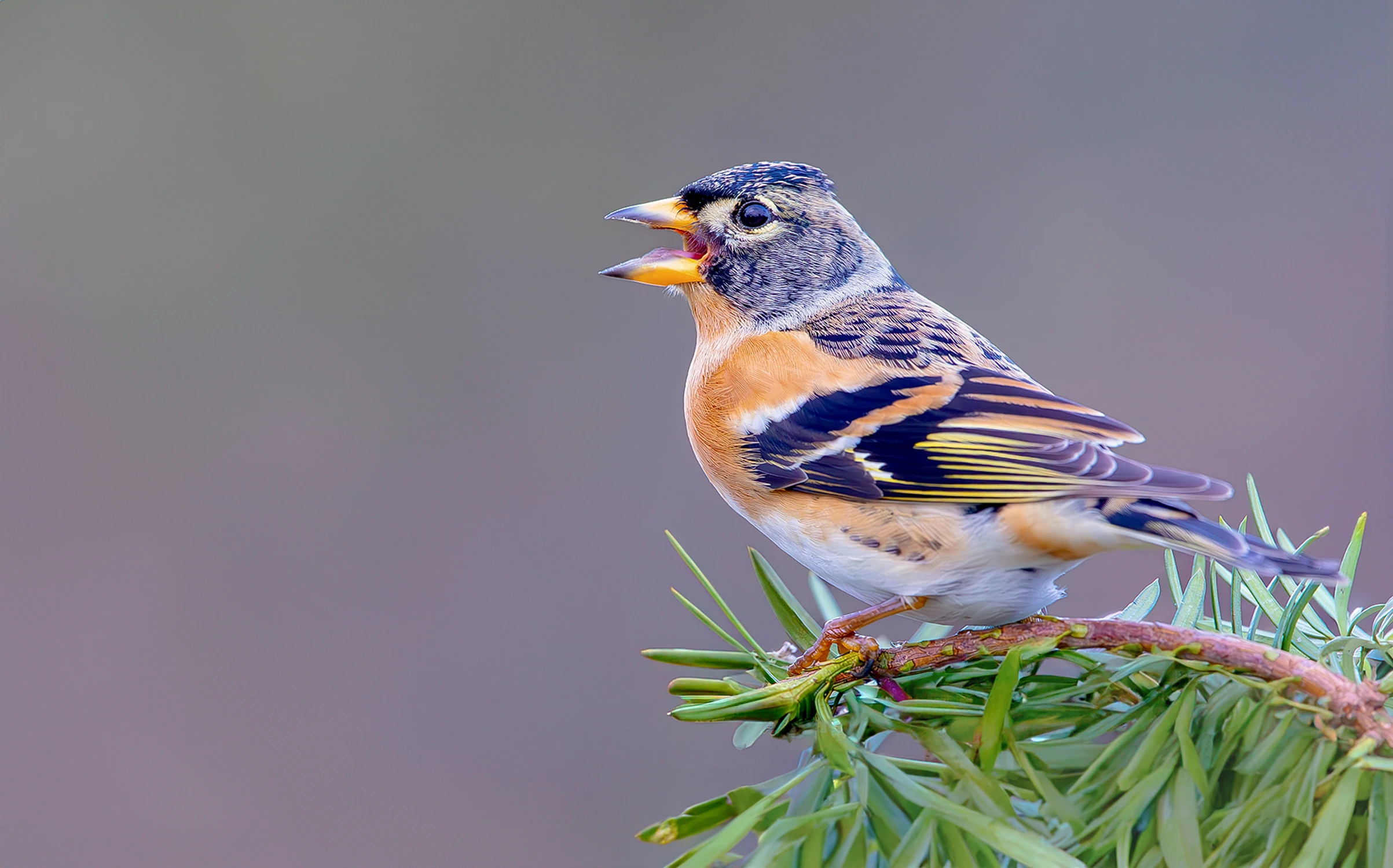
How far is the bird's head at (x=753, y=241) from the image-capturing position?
1327 millimetres

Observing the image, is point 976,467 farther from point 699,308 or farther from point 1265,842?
point 699,308

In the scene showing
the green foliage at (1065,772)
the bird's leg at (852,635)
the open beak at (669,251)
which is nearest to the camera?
the green foliage at (1065,772)

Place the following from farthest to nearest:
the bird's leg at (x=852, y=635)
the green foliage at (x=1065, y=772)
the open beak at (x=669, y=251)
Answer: the open beak at (x=669, y=251), the bird's leg at (x=852, y=635), the green foliage at (x=1065, y=772)

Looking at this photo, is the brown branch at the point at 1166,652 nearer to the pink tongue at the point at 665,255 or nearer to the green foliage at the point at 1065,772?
the green foliage at the point at 1065,772

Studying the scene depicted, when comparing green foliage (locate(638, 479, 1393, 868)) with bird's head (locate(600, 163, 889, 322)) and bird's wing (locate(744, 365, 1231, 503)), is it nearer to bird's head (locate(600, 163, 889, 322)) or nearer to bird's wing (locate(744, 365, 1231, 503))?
bird's wing (locate(744, 365, 1231, 503))

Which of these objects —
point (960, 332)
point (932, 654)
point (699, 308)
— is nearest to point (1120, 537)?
point (932, 654)

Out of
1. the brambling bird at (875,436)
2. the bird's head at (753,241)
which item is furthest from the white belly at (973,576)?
the bird's head at (753,241)

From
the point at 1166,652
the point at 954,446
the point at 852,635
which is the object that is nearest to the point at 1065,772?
the point at 1166,652

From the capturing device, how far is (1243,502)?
8.13 feet

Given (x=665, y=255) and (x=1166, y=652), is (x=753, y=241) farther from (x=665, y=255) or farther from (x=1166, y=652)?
(x=1166, y=652)

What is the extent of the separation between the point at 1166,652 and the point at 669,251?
0.86m

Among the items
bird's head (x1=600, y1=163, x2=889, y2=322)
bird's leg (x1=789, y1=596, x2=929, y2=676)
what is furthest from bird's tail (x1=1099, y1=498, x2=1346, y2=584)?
bird's head (x1=600, y1=163, x2=889, y2=322)

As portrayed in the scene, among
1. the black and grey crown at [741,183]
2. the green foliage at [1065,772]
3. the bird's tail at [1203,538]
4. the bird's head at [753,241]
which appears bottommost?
the green foliage at [1065,772]

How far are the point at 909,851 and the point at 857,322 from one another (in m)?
0.78
